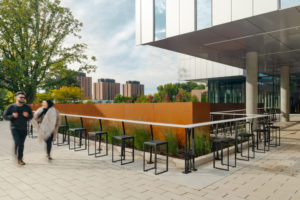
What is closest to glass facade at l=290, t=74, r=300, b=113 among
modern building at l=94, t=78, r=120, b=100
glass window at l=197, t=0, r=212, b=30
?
glass window at l=197, t=0, r=212, b=30

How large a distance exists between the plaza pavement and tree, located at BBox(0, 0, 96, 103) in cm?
1216

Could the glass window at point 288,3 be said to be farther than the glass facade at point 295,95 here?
No

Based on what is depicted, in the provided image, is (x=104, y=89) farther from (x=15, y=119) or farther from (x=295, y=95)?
(x=15, y=119)

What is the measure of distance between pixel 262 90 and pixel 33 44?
24.2 m

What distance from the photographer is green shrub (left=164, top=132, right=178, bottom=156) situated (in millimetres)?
6184

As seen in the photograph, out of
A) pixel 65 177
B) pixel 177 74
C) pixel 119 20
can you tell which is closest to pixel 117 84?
pixel 177 74

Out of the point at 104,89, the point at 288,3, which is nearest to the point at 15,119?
the point at 288,3

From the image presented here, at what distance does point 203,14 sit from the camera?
8.10 m

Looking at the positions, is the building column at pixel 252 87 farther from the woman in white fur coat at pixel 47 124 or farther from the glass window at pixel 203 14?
the woman in white fur coat at pixel 47 124

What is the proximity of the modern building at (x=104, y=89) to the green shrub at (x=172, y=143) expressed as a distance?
102 metres

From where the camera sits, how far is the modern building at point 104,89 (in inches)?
4255

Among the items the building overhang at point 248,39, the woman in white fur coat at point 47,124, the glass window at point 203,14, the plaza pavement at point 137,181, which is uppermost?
the glass window at point 203,14

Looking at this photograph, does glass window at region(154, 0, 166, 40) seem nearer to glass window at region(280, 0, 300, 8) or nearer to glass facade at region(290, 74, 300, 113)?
glass window at region(280, 0, 300, 8)

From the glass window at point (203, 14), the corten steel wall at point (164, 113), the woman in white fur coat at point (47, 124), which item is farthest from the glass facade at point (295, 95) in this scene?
the woman in white fur coat at point (47, 124)
